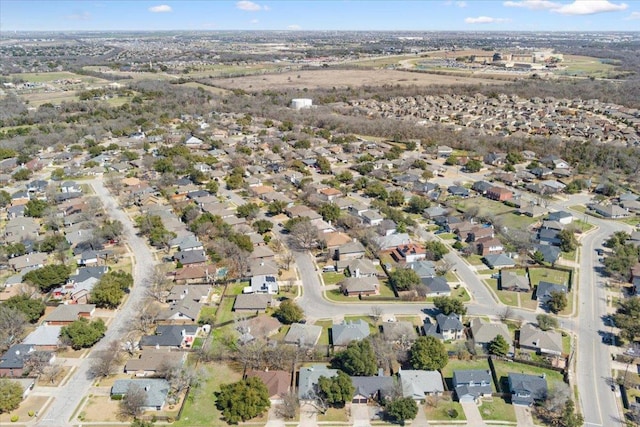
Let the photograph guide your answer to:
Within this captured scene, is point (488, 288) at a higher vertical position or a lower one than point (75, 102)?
lower

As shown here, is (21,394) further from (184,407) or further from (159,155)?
(159,155)

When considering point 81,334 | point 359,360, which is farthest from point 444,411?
point 81,334

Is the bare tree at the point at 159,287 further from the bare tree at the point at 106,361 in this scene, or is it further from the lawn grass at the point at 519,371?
the lawn grass at the point at 519,371

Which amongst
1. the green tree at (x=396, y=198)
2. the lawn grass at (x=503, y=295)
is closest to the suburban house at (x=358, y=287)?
the lawn grass at (x=503, y=295)

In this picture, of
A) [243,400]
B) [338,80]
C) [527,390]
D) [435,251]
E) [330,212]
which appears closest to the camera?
[243,400]

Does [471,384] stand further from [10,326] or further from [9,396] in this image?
[10,326]

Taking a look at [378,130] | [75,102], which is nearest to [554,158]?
[378,130]
